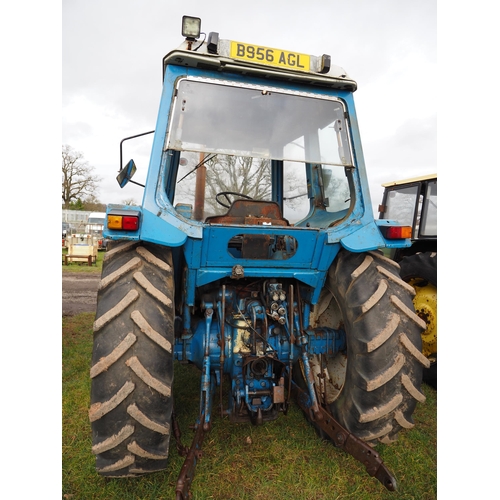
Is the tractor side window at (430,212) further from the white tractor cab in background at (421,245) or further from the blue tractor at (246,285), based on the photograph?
the blue tractor at (246,285)

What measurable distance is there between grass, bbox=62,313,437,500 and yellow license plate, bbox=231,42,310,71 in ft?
8.36

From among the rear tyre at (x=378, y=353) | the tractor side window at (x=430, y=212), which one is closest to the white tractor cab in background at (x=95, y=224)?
the tractor side window at (x=430, y=212)

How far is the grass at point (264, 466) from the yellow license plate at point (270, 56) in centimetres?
255

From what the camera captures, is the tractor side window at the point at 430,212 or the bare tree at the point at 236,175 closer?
the bare tree at the point at 236,175

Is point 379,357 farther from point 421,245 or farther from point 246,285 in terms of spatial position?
point 421,245

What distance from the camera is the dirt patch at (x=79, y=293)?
689 cm

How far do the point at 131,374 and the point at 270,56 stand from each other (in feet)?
6.70

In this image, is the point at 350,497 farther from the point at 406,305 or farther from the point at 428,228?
the point at 428,228

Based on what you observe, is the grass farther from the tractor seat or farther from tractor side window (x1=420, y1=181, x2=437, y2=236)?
tractor side window (x1=420, y1=181, x2=437, y2=236)

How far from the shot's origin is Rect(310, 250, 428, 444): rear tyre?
2.19 metres

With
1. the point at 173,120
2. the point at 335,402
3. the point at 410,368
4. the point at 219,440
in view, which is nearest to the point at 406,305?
the point at 410,368

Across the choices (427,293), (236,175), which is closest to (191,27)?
(236,175)

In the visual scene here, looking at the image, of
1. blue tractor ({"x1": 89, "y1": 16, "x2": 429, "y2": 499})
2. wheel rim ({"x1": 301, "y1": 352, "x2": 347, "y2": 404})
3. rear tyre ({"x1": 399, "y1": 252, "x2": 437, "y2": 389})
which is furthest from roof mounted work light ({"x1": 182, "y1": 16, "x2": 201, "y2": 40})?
rear tyre ({"x1": 399, "y1": 252, "x2": 437, "y2": 389})

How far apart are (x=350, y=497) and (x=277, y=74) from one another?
260 cm
